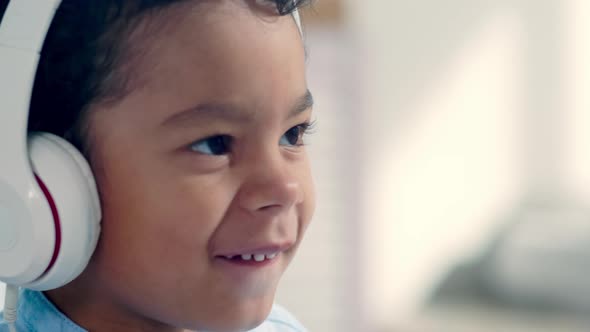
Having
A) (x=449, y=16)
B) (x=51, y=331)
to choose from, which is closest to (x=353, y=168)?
(x=449, y=16)

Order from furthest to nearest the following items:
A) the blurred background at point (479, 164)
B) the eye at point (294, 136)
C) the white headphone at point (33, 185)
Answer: the blurred background at point (479, 164) → the eye at point (294, 136) → the white headphone at point (33, 185)

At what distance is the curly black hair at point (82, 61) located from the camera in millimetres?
672

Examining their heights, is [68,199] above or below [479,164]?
above

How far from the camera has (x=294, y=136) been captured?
773 mm

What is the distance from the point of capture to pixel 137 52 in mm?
681

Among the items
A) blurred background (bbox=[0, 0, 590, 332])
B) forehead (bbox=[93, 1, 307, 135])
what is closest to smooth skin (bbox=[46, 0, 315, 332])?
forehead (bbox=[93, 1, 307, 135])

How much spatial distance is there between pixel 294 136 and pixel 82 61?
0.18 meters

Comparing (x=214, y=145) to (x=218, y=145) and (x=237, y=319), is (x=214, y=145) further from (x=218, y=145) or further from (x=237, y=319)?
(x=237, y=319)

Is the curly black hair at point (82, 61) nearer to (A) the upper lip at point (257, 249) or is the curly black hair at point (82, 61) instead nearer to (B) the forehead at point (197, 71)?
(B) the forehead at point (197, 71)

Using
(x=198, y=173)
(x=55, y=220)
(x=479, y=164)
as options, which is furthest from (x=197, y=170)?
(x=479, y=164)

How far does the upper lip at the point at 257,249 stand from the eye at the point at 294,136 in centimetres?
8

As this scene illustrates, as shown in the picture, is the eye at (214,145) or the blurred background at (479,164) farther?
the blurred background at (479,164)

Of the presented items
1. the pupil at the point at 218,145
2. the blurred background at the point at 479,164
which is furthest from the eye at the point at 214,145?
the blurred background at the point at 479,164

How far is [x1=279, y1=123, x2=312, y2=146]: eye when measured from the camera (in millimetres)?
766
